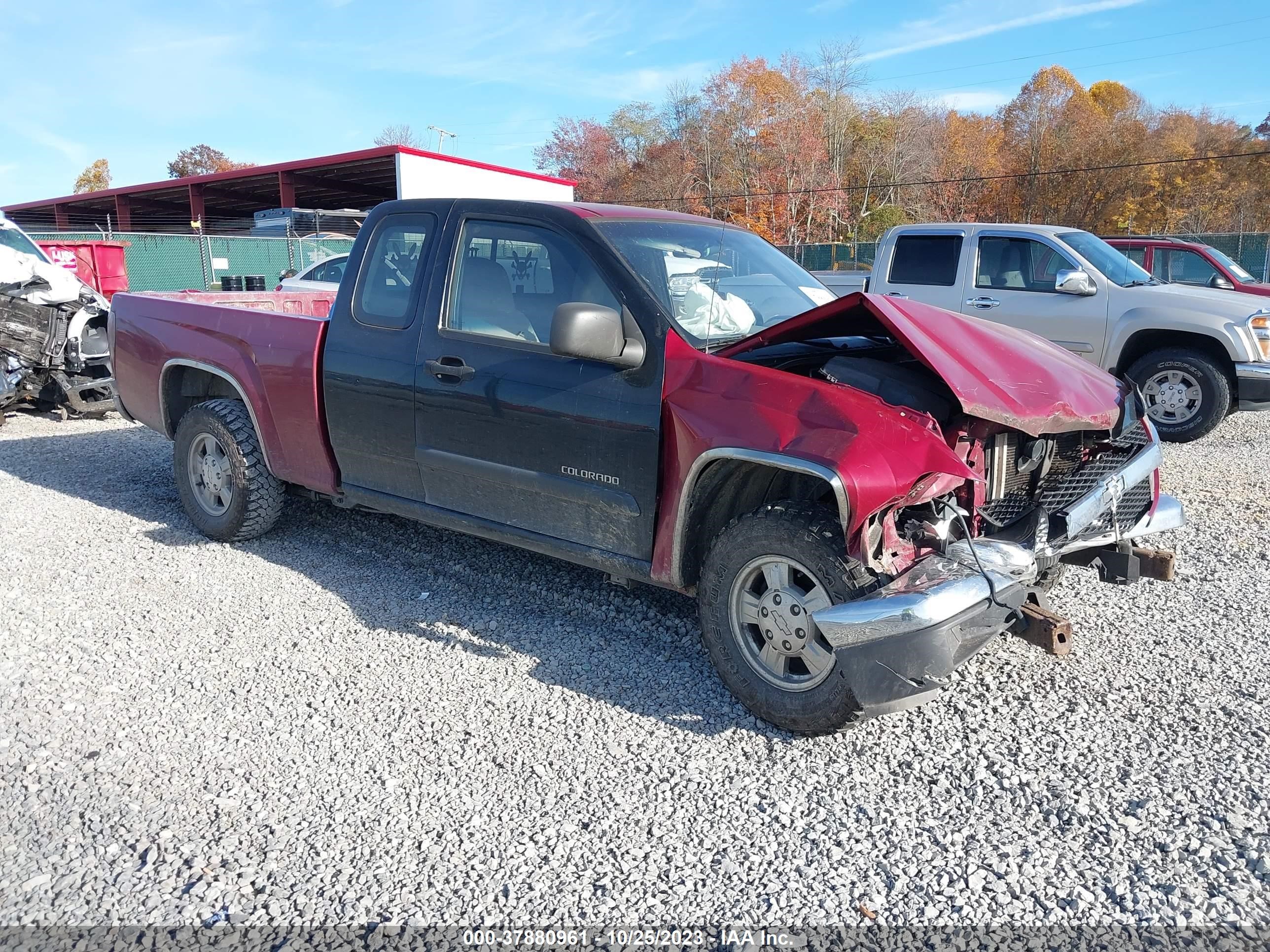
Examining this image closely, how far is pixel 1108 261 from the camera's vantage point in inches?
361

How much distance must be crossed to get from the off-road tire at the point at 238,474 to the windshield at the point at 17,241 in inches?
244

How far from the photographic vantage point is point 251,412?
17.5 feet

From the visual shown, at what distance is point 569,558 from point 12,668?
2408 millimetres

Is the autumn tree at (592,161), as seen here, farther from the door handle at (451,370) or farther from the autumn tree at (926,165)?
the door handle at (451,370)

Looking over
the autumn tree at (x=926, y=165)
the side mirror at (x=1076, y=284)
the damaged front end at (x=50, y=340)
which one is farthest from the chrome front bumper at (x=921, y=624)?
the autumn tree at (x=926, y=165)

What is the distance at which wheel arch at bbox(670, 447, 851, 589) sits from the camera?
11.4 feet

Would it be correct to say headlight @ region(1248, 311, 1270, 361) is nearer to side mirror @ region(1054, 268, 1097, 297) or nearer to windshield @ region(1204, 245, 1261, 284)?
side mirror @ region(1054, 268, 1097, 297)

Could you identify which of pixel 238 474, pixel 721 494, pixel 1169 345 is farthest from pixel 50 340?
pixel 1169 345

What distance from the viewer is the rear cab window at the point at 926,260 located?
9.69 m

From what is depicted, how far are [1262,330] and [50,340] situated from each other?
37.4 ft

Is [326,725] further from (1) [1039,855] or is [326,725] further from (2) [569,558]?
(1) [1039,855]

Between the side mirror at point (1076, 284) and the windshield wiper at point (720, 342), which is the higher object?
the side mirror at point (1076, 284)

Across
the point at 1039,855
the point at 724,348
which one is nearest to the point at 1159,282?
the point at 724,348

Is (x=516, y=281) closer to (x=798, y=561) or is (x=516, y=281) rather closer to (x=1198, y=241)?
(x=798, y=561)
